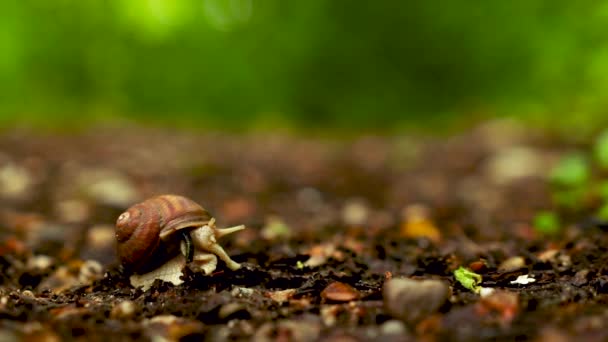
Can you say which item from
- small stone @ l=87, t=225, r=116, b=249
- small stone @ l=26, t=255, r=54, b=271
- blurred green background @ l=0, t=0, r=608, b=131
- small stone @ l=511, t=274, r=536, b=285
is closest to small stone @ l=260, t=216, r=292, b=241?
small stone @ l=87, t=225, r=116, b=249

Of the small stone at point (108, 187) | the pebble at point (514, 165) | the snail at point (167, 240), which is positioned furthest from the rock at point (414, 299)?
the pebble at point (514, 165)

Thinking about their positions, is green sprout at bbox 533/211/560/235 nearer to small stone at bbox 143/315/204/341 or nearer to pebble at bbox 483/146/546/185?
pebble at bbox 483/146/546/185

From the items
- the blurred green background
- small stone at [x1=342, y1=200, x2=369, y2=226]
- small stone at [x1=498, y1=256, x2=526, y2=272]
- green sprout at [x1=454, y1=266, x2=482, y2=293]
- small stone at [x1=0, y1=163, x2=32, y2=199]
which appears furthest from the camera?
the blurred green background

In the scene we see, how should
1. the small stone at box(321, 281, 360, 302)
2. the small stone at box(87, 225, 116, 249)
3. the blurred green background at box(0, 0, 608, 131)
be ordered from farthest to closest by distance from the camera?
1. the blurred green background at box(0, 0, 608, 131)
2. the small stone at box(87, 225, 116, 249)
3. the small stone at box(321, 281, 360, 302)

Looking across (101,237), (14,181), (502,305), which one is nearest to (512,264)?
(502,305)

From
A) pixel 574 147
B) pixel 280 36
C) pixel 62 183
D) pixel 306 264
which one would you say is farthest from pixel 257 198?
pixel 280 36

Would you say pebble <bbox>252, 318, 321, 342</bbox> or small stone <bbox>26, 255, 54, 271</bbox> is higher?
small stone <bbox>26, 255, 54, 271</bbox>

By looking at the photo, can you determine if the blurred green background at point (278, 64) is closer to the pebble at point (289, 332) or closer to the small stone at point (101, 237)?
the small stone at point (101, 237)
